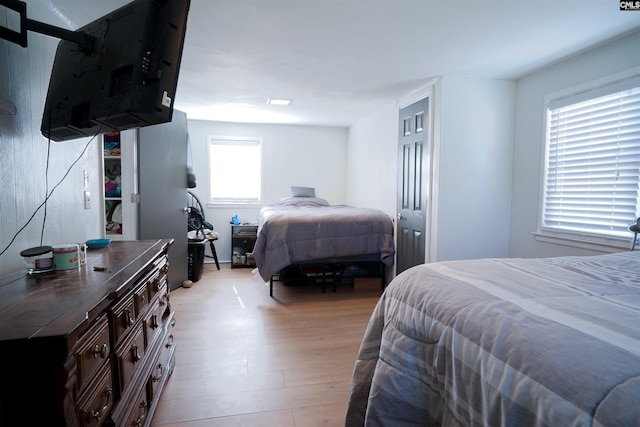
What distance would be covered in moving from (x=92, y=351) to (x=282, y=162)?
4.73 metres

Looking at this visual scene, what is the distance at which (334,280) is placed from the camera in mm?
3764

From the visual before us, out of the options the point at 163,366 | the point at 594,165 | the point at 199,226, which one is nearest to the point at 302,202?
the point at 199,226

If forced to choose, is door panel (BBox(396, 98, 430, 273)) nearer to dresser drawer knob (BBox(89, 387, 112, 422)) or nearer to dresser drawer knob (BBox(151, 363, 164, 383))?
dresser drawer knob (BBox(151, 363, 164, 383))

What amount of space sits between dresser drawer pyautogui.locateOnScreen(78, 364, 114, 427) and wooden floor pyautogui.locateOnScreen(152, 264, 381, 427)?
704 mm

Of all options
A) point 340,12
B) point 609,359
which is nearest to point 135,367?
point 609,359

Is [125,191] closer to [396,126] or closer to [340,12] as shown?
[340,12]

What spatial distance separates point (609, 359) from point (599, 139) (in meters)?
2.39

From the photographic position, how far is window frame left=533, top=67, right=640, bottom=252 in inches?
85.1

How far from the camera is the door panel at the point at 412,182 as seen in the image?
325 centimetres

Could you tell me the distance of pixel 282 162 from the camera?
217 inches

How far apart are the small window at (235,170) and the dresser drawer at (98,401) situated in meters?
4.39

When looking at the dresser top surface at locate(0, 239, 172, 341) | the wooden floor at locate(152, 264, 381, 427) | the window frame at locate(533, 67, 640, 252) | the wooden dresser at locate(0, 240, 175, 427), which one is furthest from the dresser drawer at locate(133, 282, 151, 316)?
the window frame at locate(533, 67, 640, 252)

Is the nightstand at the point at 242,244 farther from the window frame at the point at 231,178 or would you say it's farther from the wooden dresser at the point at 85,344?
the wooden dresser at the point at 85,344

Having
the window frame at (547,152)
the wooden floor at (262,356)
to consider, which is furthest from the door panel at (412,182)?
the window frame at (547,152)
